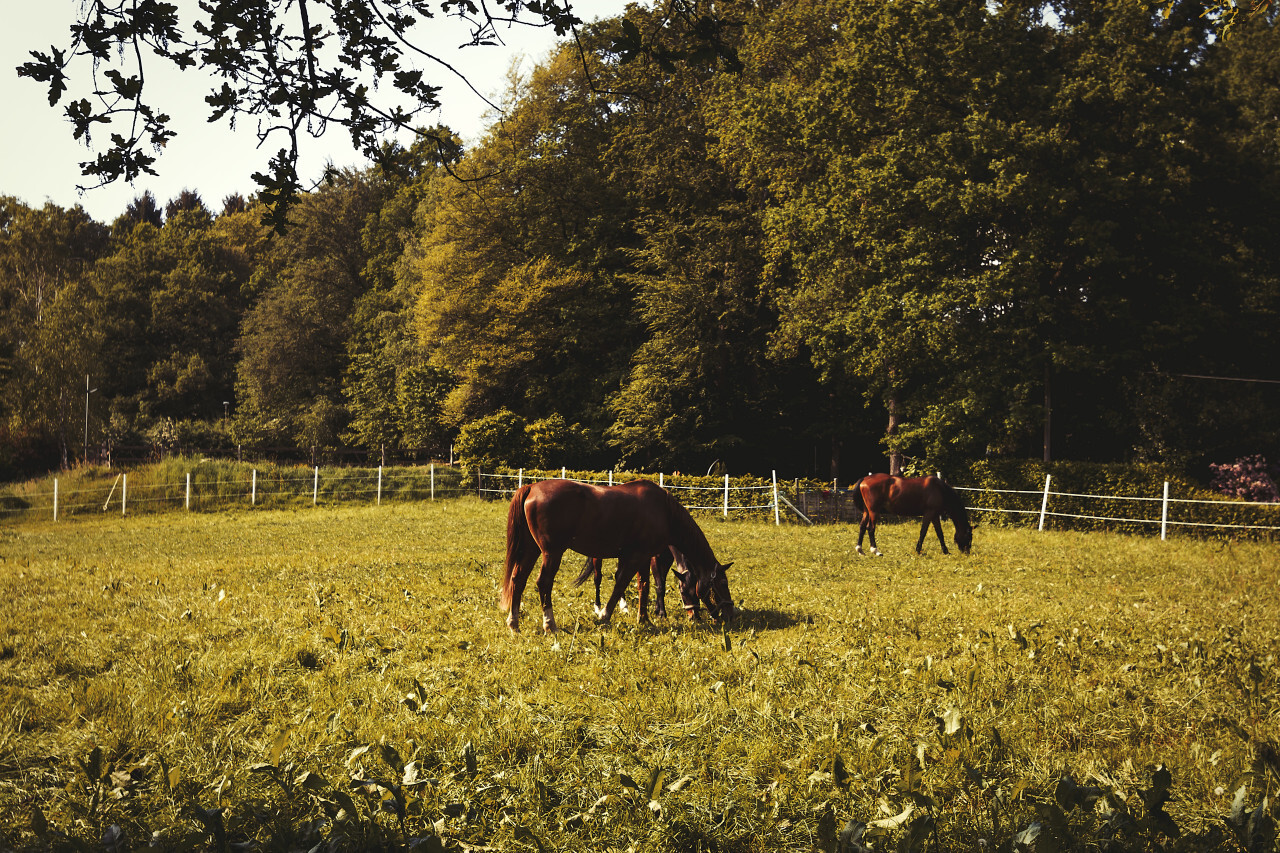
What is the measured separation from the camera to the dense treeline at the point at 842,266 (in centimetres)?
2350

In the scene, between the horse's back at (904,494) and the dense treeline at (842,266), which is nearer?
the horse's back at (904,494)

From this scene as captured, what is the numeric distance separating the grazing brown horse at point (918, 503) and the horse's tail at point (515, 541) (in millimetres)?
9755

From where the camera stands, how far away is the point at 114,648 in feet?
20.7

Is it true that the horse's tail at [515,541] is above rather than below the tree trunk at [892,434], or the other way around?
below

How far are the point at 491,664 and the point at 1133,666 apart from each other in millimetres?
4887

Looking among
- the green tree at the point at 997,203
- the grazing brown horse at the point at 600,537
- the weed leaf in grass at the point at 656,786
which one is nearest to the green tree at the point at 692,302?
the green tree at the point at 997,203

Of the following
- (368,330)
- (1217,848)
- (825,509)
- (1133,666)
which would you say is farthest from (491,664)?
(368,330)

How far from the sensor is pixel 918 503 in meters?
16.2

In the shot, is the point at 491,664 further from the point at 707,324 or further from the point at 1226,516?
the point at 707,324

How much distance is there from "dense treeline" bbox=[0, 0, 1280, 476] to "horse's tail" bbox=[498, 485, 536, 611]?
8034 mm

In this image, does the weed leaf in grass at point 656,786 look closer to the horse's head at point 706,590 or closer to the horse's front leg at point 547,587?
the horse's front leg at point 547,587

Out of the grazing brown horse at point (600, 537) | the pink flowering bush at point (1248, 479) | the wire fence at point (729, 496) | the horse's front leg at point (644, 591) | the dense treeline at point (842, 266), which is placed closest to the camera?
the grazing brown horse at point (600, 537)

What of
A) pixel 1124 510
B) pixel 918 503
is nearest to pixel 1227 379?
pixel 1124 510

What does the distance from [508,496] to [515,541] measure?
21676mm
